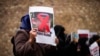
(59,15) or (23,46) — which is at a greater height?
(59,15)

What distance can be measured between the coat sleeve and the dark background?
3.87 feet

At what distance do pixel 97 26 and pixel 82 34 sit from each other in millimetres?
495

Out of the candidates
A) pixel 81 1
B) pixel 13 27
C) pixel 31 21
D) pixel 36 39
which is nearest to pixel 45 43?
pixel 36 39

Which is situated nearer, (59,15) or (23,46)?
(23,46)

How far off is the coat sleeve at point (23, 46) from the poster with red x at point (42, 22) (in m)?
0.06

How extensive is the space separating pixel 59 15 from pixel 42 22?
1357mm

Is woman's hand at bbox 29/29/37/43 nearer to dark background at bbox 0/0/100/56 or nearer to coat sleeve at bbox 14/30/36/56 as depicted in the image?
coat sleeve at bbox 14/30/36/56

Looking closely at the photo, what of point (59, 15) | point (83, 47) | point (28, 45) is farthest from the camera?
point (59, 15)

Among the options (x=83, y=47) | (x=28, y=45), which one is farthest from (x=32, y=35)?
(x=83, y=47)

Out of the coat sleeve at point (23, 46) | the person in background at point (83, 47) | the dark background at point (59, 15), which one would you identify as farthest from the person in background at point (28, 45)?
the dark background at point (59, 15)

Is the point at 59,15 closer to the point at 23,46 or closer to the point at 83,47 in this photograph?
the point at 83,47

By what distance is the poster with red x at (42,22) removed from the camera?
4.86 ft

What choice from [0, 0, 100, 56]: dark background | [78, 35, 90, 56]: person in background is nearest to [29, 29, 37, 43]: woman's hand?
[78, 35, 90, 56]: person in background

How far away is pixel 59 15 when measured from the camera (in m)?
2.83
